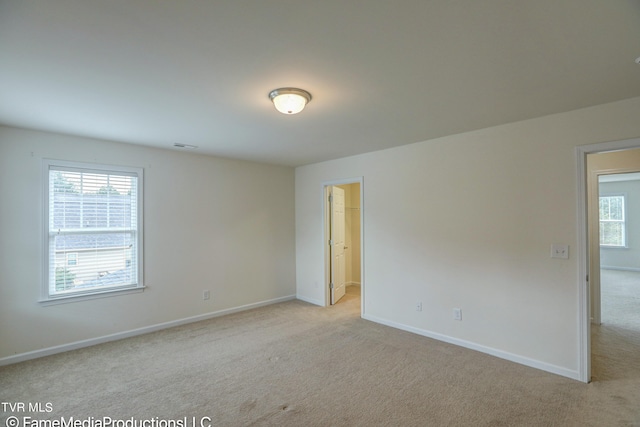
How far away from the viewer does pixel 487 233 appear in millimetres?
3352

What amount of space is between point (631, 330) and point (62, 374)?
21.5 feet

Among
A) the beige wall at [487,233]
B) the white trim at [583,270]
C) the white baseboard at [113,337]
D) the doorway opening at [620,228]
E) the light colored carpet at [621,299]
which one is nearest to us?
the white trim at [583,270]

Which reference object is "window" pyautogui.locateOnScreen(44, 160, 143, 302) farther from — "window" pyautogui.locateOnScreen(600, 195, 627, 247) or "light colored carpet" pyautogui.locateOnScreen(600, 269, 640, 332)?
"window" pyautogui.locateOnScreen(600, 195, 627, 247)

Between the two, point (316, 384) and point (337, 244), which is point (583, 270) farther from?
point (337, 244)

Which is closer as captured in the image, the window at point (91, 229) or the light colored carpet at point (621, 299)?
the window at point (91, 229)

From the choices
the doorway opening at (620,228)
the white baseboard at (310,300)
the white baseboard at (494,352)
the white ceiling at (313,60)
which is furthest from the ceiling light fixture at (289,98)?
the doorway opening at (620,228)

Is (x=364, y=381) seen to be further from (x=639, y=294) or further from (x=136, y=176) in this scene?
(x=639, y=294)

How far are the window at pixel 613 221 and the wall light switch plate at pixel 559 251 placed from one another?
8042 mm

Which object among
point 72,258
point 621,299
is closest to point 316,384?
point 72,258

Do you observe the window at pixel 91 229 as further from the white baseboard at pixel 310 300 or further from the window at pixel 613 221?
the window at pixel 613 221

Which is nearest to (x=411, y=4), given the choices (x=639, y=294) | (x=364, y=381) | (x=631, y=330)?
(x=364, y=381)

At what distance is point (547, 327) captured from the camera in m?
2.94

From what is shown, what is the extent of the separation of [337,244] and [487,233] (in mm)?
2642

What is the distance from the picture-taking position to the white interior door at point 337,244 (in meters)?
5.29
